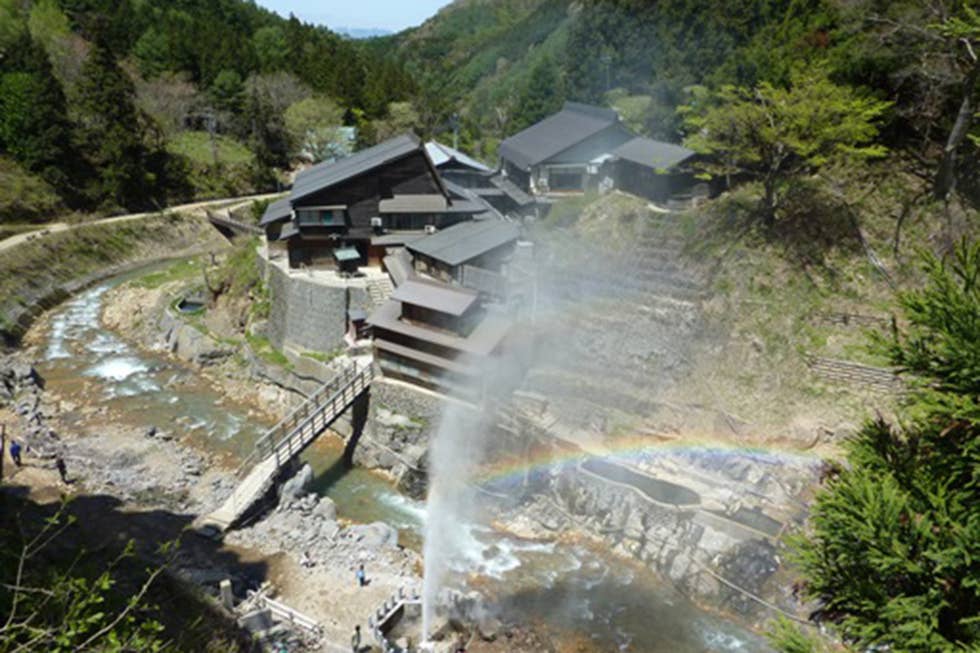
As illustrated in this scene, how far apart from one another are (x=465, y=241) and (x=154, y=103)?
2296 inches

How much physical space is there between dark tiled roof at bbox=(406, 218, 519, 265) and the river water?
11635 millimetres

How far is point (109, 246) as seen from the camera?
5181 centimetres

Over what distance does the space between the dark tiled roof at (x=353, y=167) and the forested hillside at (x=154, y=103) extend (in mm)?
27521

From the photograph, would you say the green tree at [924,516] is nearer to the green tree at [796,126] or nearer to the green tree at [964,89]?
the green tree at [796,126]

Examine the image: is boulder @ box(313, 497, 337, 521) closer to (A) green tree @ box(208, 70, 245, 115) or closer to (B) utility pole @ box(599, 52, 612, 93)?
(B) utility pole @ box(599, 52, 612, 93)

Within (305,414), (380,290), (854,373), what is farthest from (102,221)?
(854,373)

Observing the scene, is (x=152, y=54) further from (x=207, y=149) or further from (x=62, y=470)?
(x=62, y=470)

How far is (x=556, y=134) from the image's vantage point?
45312 millimetres

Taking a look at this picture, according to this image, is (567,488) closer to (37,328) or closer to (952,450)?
(952,450)

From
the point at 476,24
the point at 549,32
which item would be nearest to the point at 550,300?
the point at 549,32

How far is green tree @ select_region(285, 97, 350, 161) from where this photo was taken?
215 feet

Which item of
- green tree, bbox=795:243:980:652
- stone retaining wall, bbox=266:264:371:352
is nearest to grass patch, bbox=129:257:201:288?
stone retaining wall, bbox=266:264:371:352

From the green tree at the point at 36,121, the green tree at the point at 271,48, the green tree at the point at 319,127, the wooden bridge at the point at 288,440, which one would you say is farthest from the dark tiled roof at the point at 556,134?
the green tree at the point at 271,48

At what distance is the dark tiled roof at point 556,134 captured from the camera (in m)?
42.3
